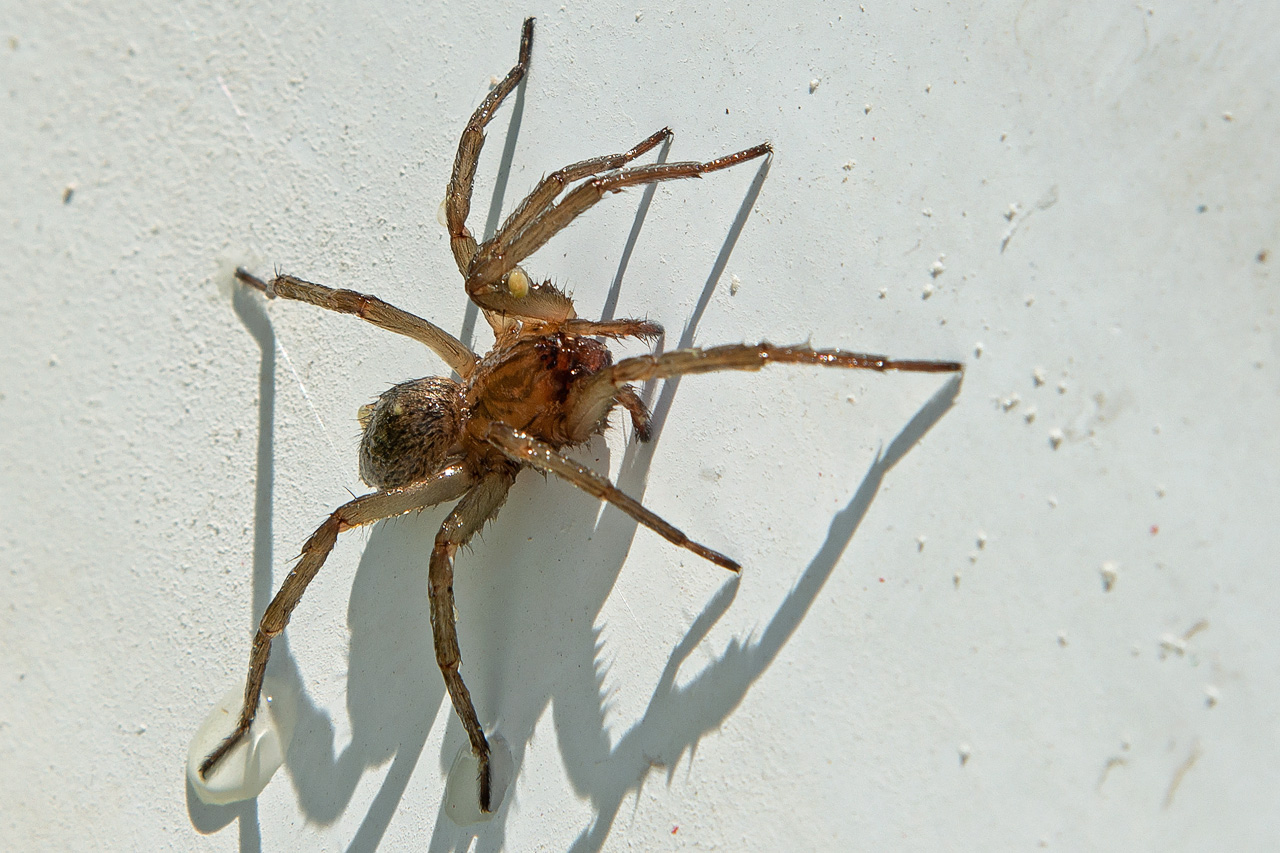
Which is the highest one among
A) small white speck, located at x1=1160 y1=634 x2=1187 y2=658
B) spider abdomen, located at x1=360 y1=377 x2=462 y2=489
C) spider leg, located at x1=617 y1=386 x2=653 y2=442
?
spider leg, located at x1=617 y1=386 x2=653 y2=442

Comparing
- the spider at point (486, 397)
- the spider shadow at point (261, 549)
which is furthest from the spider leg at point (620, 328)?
the spider shadow at point (261, 549)

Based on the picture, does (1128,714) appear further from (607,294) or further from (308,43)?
(308,43)

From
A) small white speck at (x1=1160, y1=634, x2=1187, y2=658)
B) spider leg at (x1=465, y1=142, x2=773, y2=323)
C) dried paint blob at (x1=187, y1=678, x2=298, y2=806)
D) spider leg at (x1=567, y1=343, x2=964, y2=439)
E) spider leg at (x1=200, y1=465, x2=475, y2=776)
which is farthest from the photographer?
dried paint blob at (x1=187, y1=678, x2=298, y2=806)

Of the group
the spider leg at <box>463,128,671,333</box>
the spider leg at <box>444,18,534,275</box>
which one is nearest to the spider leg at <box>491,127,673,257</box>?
the spider leg at <box>463,128,671,333</box>

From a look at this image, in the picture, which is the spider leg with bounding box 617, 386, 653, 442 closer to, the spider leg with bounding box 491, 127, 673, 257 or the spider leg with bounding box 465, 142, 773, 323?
the spider leg with bounding box 465, 142, 773, 323

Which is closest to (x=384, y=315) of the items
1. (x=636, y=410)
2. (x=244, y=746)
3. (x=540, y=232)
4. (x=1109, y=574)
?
(x=540, y=232)

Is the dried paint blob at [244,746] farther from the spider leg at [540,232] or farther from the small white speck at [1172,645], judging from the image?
the small white speck at [1172,645]

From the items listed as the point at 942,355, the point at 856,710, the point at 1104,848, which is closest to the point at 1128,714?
the point at 1104,848
